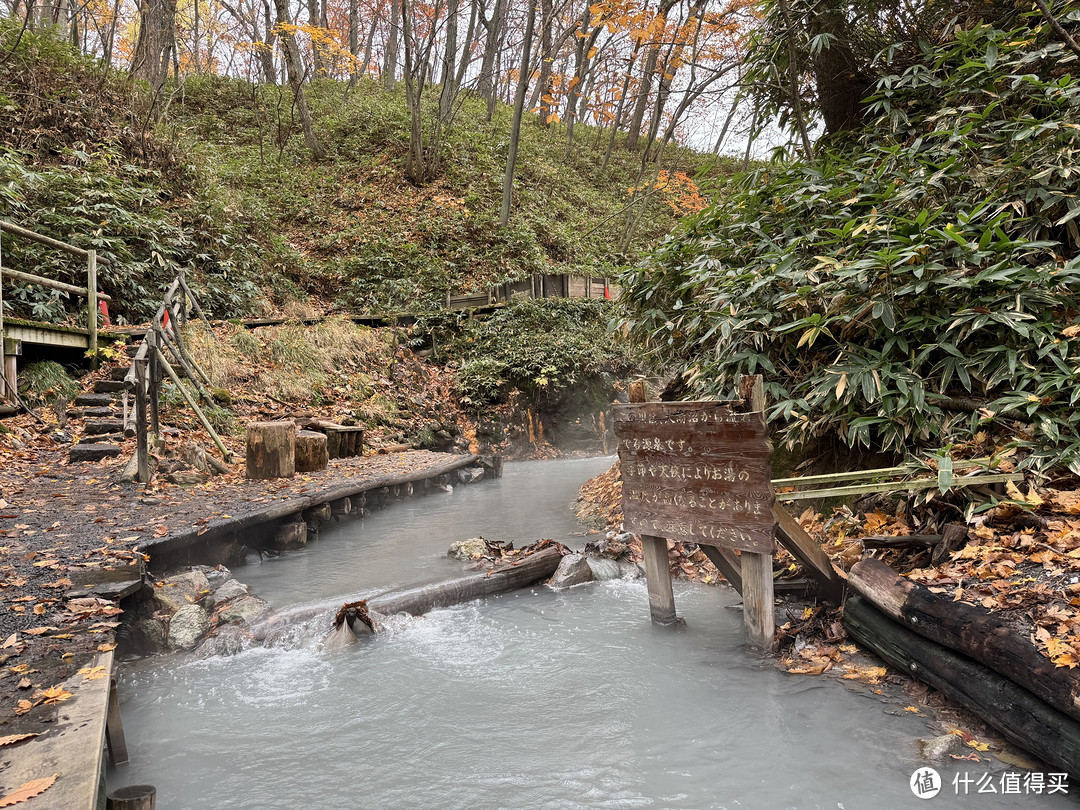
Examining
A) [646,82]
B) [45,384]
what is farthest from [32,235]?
[646,82]

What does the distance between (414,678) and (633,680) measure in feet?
4.62

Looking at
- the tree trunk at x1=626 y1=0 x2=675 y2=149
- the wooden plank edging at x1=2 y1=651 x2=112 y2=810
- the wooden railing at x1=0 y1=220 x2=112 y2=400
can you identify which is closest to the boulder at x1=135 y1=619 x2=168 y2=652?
the wooden plank edging at x1=2 y1=651 x2=112 y2=810

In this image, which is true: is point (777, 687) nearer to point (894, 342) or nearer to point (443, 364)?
point (894, 342)

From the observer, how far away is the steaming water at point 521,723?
9.60ft

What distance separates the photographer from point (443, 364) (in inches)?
605

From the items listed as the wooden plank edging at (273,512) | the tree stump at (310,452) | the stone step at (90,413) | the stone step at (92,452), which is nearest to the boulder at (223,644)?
the wooden plank edging at (273,512)

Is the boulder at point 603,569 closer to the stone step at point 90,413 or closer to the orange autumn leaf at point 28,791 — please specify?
the orange autumn leaf at point 28,791

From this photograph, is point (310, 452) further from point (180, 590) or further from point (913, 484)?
point (913, 484)

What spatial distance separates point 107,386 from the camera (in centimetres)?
952

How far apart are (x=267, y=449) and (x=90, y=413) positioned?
3008 mm

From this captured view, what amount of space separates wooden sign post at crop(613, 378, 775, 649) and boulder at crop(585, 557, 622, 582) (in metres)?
1.33

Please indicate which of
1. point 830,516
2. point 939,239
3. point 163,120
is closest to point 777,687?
point 830,516

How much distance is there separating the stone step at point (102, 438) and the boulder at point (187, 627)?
513 centimetres

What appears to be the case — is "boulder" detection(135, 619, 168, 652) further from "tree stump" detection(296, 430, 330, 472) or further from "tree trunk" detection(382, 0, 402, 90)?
"tree trunk" detection(382, 0, 402, 90)
